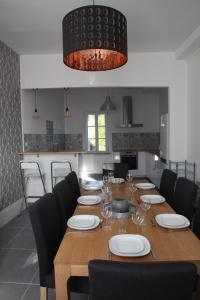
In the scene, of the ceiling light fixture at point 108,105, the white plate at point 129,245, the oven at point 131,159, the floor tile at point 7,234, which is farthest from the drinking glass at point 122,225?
the ceiling light fixture at point 108,105

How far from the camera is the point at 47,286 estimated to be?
1.51 metres

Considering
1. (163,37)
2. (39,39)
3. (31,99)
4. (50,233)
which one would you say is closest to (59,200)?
(50,233)

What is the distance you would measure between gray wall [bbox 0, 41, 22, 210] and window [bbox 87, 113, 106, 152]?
3.79 meters

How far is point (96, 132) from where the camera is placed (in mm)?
7805

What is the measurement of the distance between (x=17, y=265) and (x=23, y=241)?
0.56 m

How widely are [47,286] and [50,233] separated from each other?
31cm

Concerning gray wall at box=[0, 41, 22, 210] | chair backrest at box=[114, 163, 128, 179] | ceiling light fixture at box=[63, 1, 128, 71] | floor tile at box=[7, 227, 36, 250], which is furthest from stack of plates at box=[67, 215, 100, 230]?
gray wall at box=[0, 41, 22, 210]

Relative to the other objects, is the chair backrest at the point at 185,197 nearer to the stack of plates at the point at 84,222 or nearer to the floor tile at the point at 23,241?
the stack of plates at the point at 84,222

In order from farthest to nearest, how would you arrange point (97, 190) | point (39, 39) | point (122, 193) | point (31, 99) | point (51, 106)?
point (51, 106) → point (31, 99) → point (39, 39) → point (97, 190) → point (122, 193)

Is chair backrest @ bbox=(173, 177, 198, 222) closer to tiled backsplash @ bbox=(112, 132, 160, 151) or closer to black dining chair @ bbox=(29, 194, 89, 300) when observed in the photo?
black dining chair @ bbox=(29, 194, 89, 300)

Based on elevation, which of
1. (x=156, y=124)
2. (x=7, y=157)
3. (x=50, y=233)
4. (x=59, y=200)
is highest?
(x=156, y=124)

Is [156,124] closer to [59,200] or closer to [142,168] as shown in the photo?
[142,168]

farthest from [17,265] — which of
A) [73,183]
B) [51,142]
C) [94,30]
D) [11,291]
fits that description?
[51,142]

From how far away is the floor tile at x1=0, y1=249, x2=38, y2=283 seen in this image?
7.25 feet
